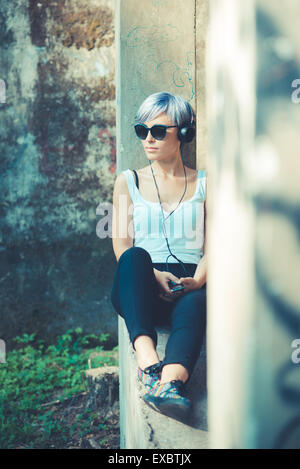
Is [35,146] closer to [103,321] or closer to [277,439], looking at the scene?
[103,321]

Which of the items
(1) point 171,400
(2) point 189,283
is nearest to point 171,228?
(2) point 189,283

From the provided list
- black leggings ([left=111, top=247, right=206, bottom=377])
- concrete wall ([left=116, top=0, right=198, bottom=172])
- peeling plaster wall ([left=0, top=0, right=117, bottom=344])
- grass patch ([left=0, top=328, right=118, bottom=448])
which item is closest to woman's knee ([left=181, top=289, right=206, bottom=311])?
black leggings ([left=111, top=247, right=206, bottom=377])

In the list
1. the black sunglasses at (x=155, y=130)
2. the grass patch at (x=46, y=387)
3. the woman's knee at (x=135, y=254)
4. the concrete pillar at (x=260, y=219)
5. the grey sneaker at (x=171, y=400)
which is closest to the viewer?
the concrete pillar at (x=260, y=219)

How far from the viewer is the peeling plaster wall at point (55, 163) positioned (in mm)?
4586

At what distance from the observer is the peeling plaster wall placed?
15.0 feet

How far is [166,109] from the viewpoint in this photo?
2.73 meters

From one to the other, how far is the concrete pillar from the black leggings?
1.00m

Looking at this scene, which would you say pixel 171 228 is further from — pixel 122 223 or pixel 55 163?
pixel 55 163

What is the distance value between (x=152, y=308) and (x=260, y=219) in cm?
135

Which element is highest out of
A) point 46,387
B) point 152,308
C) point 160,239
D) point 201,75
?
point 201,75

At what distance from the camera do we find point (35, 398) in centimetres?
393

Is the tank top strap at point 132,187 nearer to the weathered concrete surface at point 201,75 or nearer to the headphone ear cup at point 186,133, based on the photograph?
the headphone ear cup at point 186,133

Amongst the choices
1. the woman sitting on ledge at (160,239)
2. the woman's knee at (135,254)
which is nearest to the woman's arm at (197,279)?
the woman sitting on ledge at (160,239)

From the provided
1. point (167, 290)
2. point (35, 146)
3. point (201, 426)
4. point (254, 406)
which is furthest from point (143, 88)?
point (254, 406)
